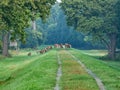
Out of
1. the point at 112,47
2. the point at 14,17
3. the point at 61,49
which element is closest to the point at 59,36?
the point at 61,49

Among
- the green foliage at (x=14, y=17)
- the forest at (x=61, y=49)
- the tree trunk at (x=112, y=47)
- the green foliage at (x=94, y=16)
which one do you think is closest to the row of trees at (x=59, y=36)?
the forest at (x=61, y=49)

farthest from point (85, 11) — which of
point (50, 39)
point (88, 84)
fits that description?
point (50, 39)

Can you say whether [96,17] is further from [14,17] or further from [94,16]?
[14,17]

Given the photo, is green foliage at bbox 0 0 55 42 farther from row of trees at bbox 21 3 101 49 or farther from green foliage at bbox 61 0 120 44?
row of trees at bbox 21 3 101 49

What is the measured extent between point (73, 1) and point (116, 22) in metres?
10.3

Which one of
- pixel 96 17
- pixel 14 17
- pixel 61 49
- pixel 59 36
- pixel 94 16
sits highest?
pixel 94 16

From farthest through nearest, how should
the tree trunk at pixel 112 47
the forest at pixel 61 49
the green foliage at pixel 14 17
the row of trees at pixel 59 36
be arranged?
the row of trees at pixel 59 36, the tree trunk at pixel 112 47, the green foliage at pixel 14 17, the forest at pixel 61 49

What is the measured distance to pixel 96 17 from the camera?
81.2 metres

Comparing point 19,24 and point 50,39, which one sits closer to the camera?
point 19,24

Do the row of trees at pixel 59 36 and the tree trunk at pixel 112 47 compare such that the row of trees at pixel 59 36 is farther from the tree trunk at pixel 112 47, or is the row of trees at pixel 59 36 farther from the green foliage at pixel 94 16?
the tree trunk at pixel 112 47

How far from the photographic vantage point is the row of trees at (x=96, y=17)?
77.8m

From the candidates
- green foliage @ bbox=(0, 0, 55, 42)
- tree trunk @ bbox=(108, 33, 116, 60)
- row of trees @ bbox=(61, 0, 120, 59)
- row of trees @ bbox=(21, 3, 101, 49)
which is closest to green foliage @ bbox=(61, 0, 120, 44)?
row of trees @ bbox=(61, 0, 120, 59)

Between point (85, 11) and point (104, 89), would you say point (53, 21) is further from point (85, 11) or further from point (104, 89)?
point (104, 89)

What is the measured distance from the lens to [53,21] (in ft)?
654
